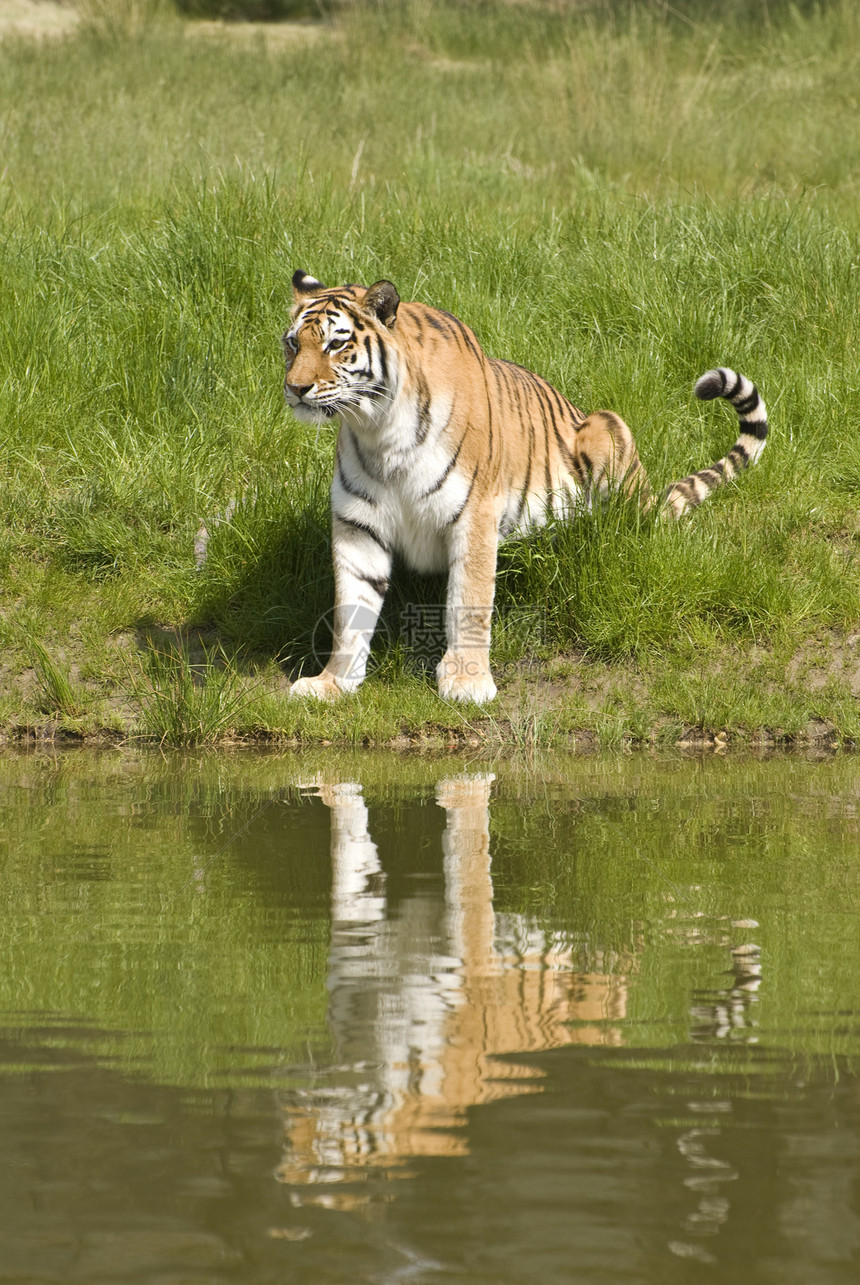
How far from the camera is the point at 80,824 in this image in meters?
3.47

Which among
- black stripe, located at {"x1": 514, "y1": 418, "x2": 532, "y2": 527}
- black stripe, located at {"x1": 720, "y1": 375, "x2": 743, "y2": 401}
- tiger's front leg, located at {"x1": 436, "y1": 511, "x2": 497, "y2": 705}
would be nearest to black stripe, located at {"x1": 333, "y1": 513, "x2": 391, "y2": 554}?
tiger's front leg, located at {"x1": 436, "y1": 511, "x2": 497, "y2": 705}

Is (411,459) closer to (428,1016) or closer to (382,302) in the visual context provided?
(382,302)

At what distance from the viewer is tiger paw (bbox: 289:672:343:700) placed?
4.84 metres

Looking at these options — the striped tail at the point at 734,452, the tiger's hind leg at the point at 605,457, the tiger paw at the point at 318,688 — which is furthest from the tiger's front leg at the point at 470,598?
the striped tail at the point at 734,452

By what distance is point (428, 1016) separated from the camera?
2.13 meters

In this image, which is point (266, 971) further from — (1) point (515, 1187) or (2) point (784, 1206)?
(2) point (784, 1206)

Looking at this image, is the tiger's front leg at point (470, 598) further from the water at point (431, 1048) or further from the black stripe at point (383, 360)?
the water at point (431, 1048)

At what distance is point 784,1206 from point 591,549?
3722 mm

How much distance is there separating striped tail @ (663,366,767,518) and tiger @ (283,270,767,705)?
0.06 meters

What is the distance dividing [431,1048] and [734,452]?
4.22 meters

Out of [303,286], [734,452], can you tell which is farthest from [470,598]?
[734,452]

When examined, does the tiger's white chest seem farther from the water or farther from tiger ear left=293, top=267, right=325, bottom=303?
the water

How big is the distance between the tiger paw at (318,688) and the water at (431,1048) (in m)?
1.35

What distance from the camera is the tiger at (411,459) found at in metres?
4.64
